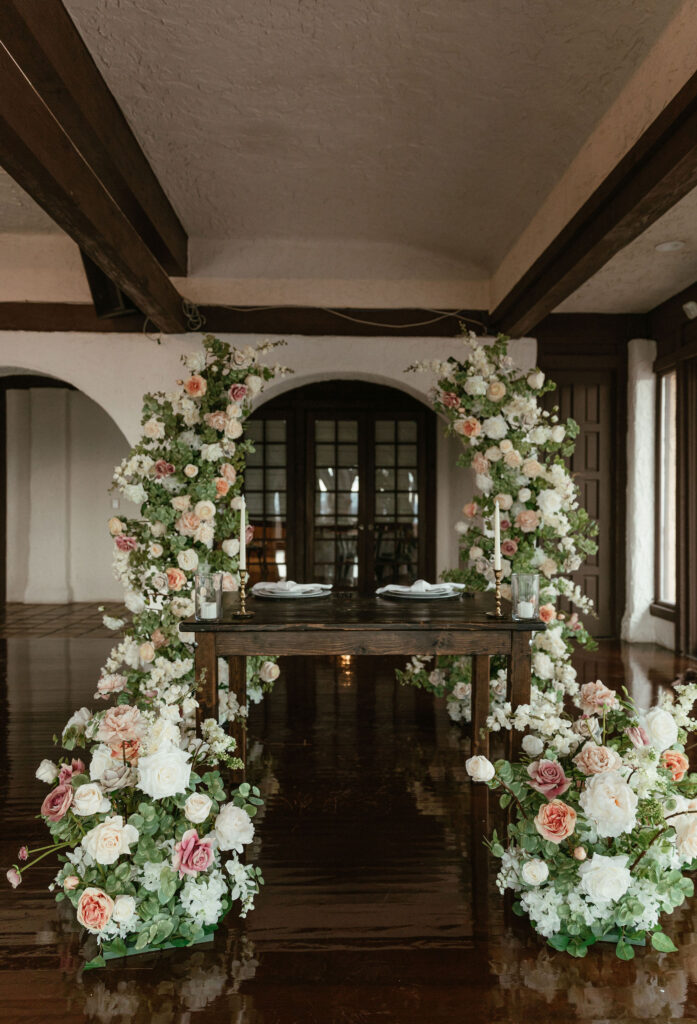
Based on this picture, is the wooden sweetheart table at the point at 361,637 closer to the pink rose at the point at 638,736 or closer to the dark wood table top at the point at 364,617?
the dark wood table top at the point at 364,617

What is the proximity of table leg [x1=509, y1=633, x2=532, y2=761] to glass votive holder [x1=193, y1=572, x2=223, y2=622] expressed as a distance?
1006 mm

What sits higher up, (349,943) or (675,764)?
(675,764)

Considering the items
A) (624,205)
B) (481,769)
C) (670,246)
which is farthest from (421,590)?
(670,246)

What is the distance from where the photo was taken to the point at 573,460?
20.2ft

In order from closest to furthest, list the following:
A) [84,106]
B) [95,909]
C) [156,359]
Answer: [95,909]
[84,106]
[156,359]

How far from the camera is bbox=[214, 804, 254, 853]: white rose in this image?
1.88 metres

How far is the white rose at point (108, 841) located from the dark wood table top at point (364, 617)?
674 mm

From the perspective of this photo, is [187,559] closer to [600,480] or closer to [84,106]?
[84,106]

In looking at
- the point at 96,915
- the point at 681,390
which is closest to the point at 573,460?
the point at 681,390

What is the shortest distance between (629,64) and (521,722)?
2.75 meters

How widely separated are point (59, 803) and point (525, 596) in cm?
154

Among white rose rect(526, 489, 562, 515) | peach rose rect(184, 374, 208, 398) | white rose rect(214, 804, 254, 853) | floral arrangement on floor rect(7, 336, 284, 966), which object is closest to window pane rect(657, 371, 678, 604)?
white rose rect(526, 489, 562, 515)

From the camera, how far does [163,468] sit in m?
3.31

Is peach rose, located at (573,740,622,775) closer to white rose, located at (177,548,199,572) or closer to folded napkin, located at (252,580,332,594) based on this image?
folded napkin, located at (252,580,332,594)
